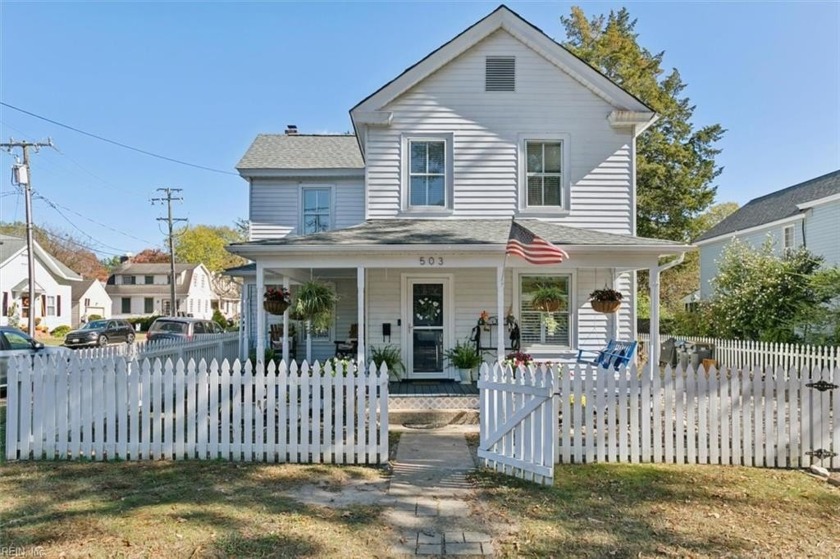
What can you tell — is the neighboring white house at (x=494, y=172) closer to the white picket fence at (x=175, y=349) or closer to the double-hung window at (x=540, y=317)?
the double-hung window at (x=540, y=317)

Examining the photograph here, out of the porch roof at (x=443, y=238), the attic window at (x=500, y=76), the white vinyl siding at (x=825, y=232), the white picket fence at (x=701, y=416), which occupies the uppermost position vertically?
the attic window at (x=500, y=76)

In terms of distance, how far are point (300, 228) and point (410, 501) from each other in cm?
1040

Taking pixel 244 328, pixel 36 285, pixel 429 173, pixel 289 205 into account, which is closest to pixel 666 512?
pixel 429 173

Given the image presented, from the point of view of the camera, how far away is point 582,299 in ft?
36.0

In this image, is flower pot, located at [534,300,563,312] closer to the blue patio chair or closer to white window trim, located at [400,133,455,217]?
the blue patio chair

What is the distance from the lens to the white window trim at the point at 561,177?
11.1 metres

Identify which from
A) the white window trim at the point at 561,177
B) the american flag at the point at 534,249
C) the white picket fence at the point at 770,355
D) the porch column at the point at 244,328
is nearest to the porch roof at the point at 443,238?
the white window trim at the point at 561,177

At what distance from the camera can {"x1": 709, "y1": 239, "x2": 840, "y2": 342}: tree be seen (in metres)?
13.3

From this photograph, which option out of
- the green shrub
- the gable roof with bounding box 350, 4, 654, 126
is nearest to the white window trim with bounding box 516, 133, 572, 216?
the gable roof with bounding box 350, 4, 654, 126

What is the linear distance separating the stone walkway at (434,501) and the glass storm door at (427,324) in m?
3.88

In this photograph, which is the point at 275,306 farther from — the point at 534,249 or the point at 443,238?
the point at 534,249

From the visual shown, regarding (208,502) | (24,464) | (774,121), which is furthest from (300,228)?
(774,121)

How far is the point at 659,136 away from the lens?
26.4 meters

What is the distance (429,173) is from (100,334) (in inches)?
890
